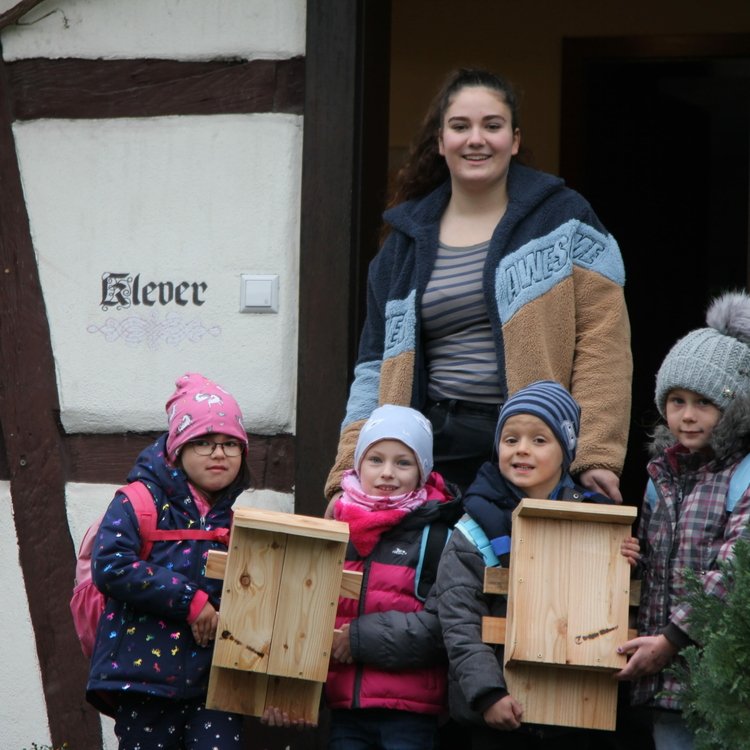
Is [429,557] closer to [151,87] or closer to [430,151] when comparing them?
[430,151]

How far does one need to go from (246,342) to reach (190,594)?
4.30 feet

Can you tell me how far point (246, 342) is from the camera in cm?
480

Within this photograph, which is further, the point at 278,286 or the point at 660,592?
the point at 278,286

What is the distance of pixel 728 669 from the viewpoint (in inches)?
114

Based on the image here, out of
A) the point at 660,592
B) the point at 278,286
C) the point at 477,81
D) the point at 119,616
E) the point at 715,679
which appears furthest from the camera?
the point at 278,286

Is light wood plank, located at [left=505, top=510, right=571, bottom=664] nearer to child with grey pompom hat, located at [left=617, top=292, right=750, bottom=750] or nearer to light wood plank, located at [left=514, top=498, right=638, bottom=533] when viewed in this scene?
light wood plank, located at [left=514, top=498, right=638, bottom=533]

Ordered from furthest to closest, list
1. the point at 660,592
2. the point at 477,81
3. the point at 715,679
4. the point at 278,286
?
1. the point at 278,286
2. the point at 477,81
3. the point at 660,592
4. the point at 715,679

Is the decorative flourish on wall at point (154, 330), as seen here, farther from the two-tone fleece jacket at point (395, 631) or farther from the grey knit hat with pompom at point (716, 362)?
the grey knit hat with pompom at point (716, 362)

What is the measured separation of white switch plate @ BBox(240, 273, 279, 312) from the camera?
4762 mm

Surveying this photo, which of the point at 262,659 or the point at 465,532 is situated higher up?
the point at 465,532

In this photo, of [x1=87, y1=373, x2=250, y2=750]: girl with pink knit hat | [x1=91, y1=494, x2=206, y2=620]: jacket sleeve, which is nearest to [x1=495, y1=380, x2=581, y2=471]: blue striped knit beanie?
[x1=87, y1=373, x2=250, y2=750]: girl with pink knit hat

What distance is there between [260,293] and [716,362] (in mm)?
1641

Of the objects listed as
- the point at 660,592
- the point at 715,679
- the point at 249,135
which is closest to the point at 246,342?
the point at 249,135

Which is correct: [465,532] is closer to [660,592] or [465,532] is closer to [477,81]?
[660,592]
